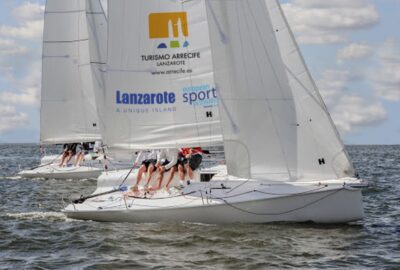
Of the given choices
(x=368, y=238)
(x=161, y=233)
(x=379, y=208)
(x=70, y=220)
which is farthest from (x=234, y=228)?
(x=379, y=208)

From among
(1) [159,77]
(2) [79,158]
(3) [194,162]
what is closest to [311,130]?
(3) [194,162]

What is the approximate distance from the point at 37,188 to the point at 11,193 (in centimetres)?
203

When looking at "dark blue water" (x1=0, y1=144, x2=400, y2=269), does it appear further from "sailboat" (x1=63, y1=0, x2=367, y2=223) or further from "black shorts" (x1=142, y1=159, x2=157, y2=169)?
"black shorts" (x1=142, y1=159, x2=157, y2=169)

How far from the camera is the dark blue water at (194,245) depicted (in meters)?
14.6

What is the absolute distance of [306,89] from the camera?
58.3 feet

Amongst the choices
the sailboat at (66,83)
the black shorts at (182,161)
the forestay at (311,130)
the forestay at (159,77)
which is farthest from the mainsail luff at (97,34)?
the forestay at (311,130)

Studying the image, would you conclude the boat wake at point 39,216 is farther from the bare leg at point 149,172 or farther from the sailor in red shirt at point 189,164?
the sailor in red shirt at point 189,164

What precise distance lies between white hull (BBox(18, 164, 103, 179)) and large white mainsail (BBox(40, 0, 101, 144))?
57.8 inches

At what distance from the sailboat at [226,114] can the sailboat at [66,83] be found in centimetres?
1523

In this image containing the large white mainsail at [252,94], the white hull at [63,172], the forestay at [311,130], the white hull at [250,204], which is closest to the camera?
the white hull at [250,204]

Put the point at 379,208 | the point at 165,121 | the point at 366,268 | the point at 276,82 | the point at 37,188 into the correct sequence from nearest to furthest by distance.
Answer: the point at 366,268
the point at 276,82
the point at 165,121
the point at 379,208
the point at 37,188

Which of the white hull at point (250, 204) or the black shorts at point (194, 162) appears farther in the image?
the black shorts at point (194, 162)

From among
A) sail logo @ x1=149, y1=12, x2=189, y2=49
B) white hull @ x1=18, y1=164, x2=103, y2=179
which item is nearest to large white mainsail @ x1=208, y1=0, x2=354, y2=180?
sail logo @ x1=149, y1=12, x2=189, y2=49

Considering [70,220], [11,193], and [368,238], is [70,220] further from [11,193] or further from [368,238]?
[11,193]
